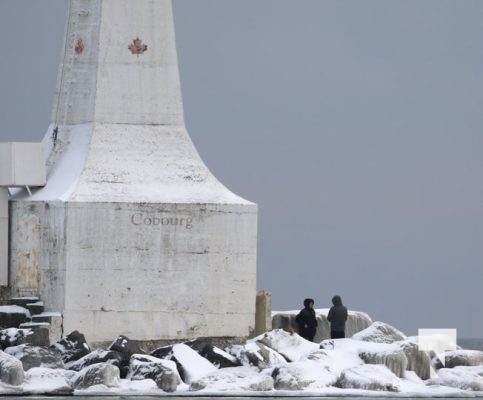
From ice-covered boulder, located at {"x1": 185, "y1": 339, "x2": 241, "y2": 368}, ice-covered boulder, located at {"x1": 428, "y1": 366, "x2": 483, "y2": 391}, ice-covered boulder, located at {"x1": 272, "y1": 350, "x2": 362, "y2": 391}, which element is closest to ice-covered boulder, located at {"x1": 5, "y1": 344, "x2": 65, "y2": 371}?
ice-covered boulder, located at {"x1": 185, "y1": 339, "x2": 241, "y2": 368}

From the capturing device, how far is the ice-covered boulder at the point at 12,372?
119ft

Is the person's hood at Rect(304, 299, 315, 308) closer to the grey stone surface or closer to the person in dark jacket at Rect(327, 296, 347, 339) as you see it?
the person in dark jacket at Rect(327, 296, 347, 339)

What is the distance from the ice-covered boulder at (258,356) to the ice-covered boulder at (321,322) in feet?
11.8

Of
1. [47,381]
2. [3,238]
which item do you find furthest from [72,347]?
[3,238]

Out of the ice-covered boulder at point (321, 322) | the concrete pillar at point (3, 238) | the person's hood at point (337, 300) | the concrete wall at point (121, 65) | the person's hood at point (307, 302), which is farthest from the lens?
the ice-covered boulder at point (321, 322)

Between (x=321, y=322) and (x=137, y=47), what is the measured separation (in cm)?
706

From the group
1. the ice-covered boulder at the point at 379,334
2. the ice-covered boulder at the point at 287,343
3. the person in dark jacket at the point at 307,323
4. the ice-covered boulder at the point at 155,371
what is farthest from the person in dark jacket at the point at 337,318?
the ice-covered boulder at the point at 155,371

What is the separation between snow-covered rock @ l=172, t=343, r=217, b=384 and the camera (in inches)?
1463

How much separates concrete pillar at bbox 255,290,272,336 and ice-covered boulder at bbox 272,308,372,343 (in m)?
0.92

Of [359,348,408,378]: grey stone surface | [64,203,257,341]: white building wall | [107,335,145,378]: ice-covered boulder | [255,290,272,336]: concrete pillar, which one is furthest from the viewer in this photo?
[255,290,272,336]: concrete pillar

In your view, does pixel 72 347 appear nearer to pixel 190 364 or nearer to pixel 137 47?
pixel 190 364

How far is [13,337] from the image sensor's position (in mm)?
38719

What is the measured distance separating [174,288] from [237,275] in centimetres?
140

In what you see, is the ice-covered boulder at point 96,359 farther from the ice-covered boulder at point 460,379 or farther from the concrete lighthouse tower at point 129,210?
the ice-covered boulder at point 460,379
